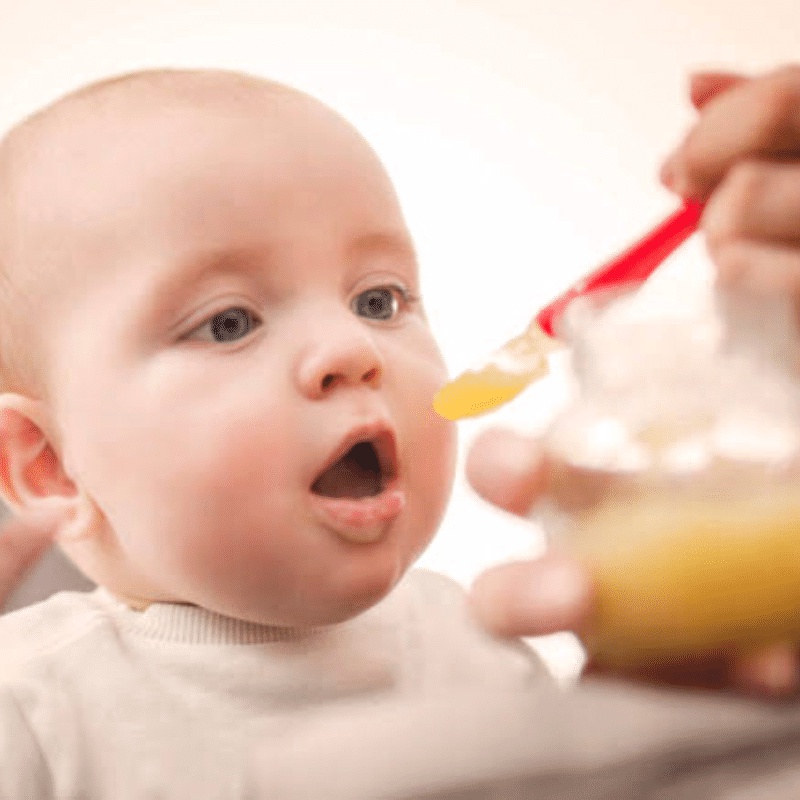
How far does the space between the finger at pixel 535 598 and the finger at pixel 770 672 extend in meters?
0.05

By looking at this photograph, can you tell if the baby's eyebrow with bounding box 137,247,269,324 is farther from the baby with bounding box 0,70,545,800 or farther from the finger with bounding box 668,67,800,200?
the finger with bounding box 668,67,800,200

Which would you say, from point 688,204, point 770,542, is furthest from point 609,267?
point 770,542

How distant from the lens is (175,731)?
62 cm

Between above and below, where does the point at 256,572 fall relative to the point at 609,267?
below

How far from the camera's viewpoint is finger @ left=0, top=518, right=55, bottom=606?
55 centimetres

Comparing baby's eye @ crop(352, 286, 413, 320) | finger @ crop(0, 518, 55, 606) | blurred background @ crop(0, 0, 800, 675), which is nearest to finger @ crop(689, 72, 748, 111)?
baby's eye @ crop(352, 286, 413, 320)

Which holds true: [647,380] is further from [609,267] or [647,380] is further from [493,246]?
[493,246]

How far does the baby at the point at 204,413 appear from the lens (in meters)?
0.55

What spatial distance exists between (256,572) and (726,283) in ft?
0.97

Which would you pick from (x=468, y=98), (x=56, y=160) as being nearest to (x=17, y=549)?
(x=56, y=160)

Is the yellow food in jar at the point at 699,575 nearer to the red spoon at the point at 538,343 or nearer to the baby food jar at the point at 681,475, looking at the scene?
Answer: the baby food jar at the point at 681,475

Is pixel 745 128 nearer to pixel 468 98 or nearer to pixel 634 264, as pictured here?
pixel 634 264

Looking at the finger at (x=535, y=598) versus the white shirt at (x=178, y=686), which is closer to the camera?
the finger at (x=535, y=598)

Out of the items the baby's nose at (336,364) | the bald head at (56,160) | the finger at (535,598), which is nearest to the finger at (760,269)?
the finger at (535,598)
